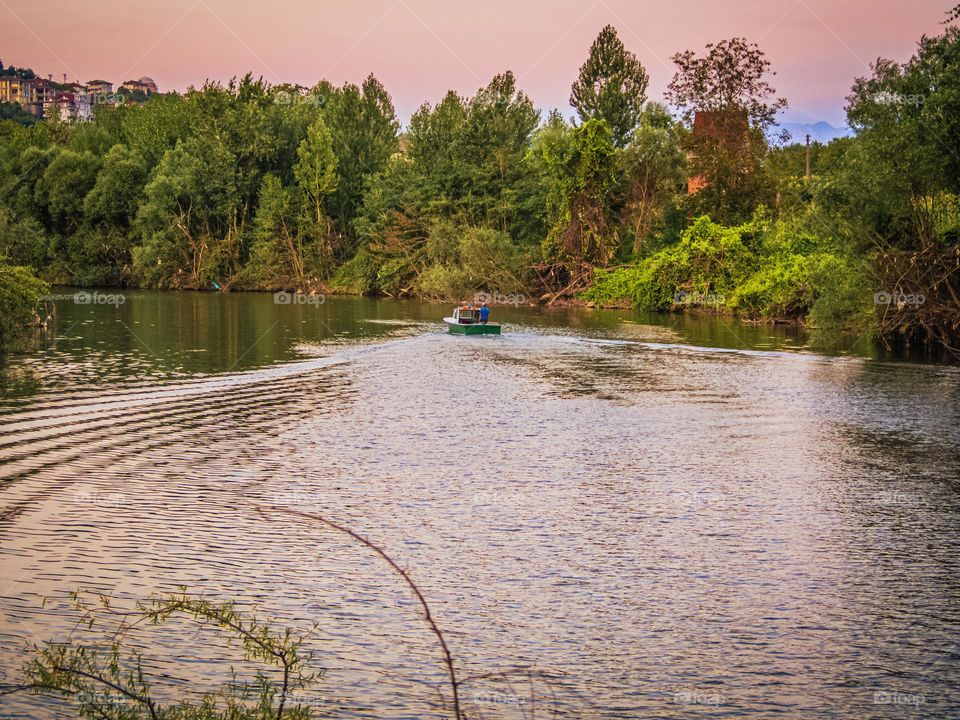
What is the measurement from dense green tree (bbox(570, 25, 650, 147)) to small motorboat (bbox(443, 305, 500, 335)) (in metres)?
38.7

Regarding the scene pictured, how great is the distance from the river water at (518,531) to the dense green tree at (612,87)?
180ft

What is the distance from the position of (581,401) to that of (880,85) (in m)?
19.6

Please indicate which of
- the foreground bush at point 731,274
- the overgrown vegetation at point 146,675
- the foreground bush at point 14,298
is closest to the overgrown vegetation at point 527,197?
the foreground bush at point 731,274

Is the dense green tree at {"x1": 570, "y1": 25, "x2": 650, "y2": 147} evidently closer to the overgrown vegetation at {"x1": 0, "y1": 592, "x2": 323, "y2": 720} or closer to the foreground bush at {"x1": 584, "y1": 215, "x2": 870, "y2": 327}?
the foreground bush at {"x1": 584, "y1": 215, "x2": 870, "y2": 327}

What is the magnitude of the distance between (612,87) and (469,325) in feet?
139

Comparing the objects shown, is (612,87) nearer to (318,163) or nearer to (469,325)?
(318,163)

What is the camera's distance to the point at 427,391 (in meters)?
31.1

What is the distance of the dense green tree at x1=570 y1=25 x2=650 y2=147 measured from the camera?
8462 centimetres

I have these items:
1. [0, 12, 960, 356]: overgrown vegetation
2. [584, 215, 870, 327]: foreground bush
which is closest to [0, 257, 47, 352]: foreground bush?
[0, 12, 960, 356]: overgrown vegetation

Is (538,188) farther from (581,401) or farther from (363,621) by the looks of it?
(363,621)

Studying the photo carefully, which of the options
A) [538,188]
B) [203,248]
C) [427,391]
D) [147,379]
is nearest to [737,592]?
[427,391]

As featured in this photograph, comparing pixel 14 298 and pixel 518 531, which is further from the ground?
pixel 14 298

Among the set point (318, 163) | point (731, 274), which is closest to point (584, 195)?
point (731, 274)

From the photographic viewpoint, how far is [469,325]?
48844 millimetres
